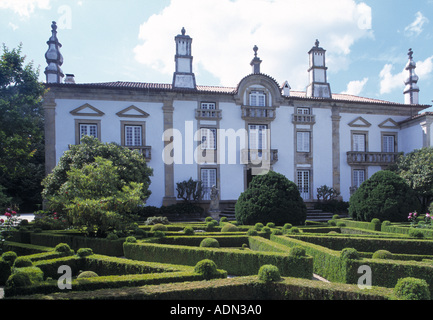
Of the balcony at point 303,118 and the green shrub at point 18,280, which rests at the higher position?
the balcony at point 303,118

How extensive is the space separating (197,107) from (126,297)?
58.0 ft

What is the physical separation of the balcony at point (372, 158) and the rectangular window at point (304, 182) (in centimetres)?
337

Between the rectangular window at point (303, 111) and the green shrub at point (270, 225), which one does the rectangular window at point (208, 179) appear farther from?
the green shrub at point (270, 225)

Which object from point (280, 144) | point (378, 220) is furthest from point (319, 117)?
point (378, 220)

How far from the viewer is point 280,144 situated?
22859 millimetres

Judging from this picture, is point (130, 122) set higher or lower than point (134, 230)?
higher

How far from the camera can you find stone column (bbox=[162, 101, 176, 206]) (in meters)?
20.8

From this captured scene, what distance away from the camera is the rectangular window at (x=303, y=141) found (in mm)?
23309

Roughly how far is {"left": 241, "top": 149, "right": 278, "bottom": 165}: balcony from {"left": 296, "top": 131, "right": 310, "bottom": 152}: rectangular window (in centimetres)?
218

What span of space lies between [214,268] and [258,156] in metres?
16.5

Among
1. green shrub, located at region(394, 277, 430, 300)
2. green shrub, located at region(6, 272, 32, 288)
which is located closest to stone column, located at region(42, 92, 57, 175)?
green shrub, located at region(6, 272, 32, 288)

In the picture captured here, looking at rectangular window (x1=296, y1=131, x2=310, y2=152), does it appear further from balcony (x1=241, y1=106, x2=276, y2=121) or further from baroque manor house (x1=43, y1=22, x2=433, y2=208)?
balcony (x1=241, y1=106, x2=276, y2=121)

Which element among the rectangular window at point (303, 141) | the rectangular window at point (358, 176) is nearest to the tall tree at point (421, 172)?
the rectangular window at point (358, 176)
